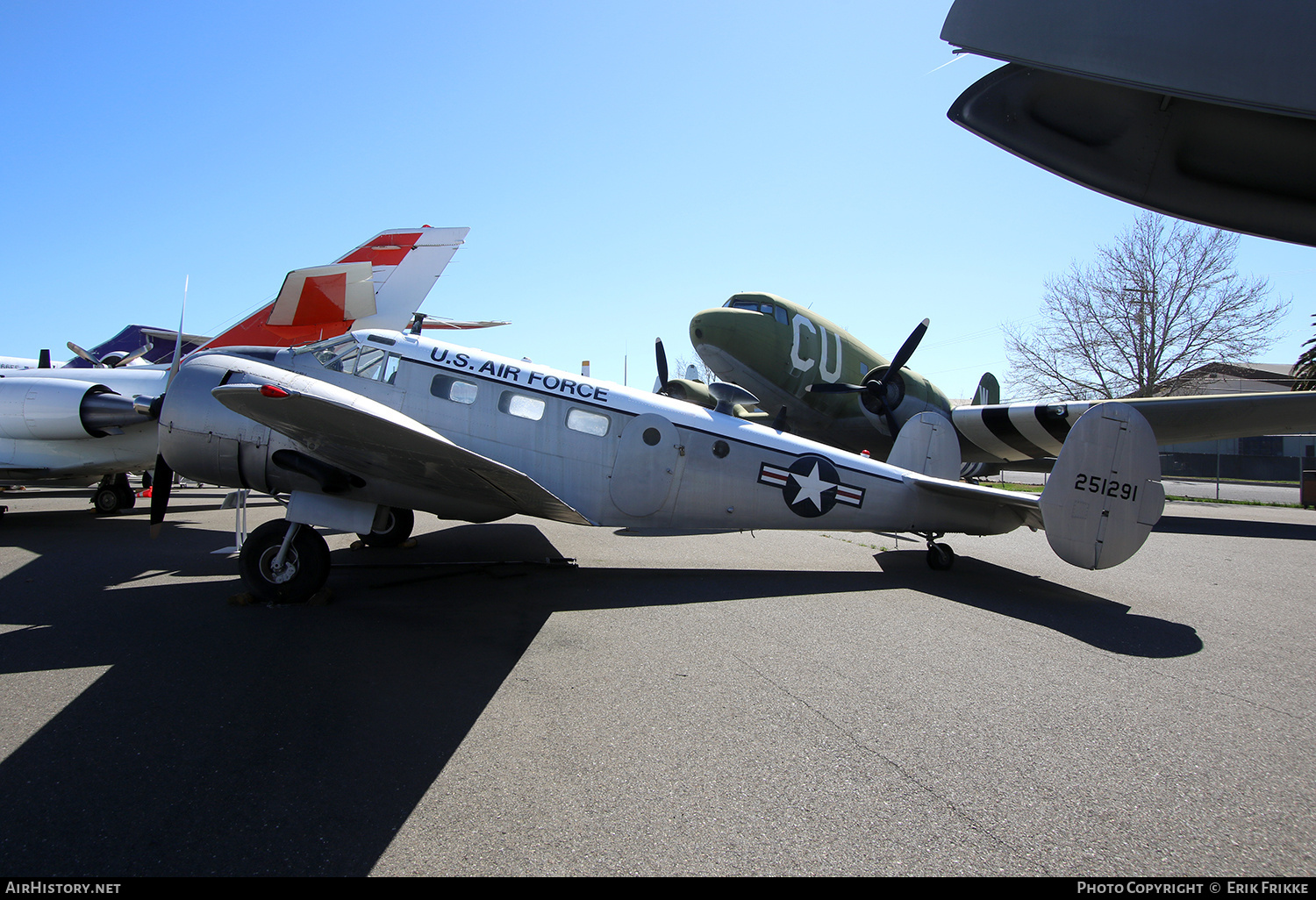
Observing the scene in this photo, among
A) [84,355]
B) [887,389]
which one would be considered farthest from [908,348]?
[84,355]

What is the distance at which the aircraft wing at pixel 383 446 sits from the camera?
4.67m

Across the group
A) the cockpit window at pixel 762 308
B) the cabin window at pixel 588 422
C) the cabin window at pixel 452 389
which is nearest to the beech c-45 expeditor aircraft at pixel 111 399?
the cabin window at pixel 452 389

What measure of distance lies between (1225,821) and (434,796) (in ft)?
11.1

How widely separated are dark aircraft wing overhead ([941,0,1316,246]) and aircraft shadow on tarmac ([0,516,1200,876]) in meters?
3.76

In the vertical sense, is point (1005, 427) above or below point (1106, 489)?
above

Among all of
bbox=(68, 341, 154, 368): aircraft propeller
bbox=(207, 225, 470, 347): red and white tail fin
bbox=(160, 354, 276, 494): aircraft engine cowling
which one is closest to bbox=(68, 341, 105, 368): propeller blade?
bbox=(68, 341, 154, 368): aircraft propeller

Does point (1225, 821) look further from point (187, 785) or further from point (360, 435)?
point (360, 435)

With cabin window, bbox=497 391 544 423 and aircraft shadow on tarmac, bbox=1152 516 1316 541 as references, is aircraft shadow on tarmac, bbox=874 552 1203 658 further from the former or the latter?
aircraft shadow on tarmac, bbox=1152 516 1316 541

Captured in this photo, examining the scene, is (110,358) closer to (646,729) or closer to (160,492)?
(160,492)

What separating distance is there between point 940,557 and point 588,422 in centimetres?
494

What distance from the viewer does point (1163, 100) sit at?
111 inches

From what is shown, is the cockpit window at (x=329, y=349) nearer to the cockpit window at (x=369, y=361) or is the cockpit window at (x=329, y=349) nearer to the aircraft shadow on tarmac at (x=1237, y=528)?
the cockpit window at (x=369, y=361)

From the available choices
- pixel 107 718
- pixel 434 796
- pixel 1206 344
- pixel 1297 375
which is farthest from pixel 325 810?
pixel 1297 375
